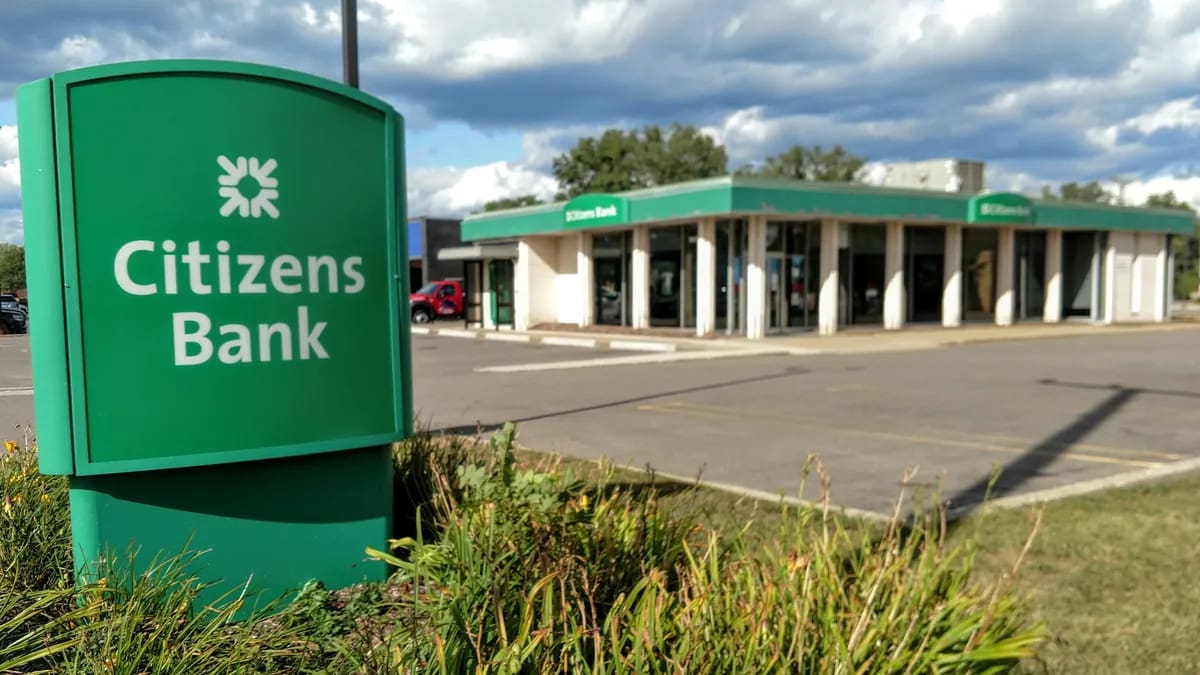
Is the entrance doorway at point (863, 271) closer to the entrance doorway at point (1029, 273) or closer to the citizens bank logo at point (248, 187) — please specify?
the entrance doorway at point (1029, 273)

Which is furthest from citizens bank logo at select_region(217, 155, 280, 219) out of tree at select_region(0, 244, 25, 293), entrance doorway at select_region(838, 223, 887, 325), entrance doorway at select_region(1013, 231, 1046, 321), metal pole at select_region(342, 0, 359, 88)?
entrance doorway at select_region(1013, 231, 1046, 321)

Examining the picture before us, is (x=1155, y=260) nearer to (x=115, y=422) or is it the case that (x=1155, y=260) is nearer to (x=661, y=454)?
(x=661, y=454)

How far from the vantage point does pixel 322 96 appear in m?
3.55

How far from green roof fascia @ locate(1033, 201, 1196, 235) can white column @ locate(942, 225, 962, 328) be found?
3090 millimetres

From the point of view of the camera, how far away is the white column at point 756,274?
25844mm

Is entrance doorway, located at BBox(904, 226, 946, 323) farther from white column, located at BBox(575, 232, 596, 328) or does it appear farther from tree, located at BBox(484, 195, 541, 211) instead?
tree, located at BBox(484, 195, 541, 211)

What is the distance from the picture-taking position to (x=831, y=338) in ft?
84.8

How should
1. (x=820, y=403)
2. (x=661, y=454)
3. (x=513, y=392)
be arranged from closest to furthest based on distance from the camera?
(x=661, y=454) < (x=820, y=403) < (x=513, y=392)

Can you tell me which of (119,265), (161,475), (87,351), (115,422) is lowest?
(161,475)

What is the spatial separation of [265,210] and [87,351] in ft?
2.48

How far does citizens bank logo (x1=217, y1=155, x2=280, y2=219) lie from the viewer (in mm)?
3340

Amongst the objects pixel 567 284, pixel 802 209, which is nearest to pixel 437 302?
pixel 567 284

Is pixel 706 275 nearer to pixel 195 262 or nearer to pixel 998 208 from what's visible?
pixel 998 208

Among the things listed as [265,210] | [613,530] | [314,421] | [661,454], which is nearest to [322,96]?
[265,210]
